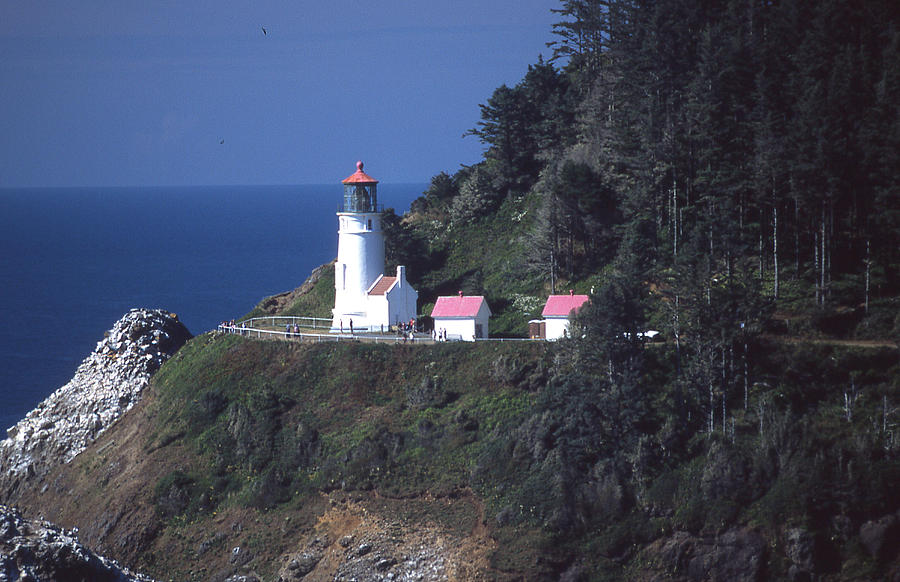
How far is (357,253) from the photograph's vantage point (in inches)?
2229

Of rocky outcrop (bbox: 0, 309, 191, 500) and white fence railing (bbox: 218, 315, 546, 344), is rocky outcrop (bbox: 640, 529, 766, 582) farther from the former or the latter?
rocky outcrop (bbox: 0, 309, 191, 500)

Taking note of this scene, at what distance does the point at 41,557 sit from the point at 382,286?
84.9 ft

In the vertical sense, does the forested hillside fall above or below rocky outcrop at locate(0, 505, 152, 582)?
above

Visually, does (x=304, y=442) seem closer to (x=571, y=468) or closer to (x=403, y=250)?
(x=571, y=468)

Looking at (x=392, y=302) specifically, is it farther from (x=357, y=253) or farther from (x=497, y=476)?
(x=497, y=476)

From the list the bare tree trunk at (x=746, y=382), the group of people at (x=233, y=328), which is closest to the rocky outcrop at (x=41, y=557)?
the group of people at (x=233, y=328)

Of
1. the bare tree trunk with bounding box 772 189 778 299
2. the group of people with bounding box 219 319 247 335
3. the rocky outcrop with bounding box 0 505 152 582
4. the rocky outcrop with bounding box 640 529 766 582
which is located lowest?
the rocky outcrop with bounding box 640 529 766 582

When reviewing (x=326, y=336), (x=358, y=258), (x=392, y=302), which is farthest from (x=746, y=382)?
(x=358, y=258)

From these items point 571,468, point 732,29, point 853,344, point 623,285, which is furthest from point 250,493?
point 732,29

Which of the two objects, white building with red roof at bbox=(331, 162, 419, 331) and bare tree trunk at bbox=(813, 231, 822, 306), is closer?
bare tree trunk at bbox=(813, 231, 822, 306)

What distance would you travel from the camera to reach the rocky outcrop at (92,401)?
185 feet

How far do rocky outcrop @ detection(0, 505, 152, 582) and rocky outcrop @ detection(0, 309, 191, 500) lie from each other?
2247 cm

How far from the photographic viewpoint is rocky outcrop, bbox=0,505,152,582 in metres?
32.1

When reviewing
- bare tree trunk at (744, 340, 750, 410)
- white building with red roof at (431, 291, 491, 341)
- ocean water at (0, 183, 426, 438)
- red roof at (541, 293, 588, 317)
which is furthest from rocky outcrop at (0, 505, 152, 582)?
ocean water at (0, 183, 426, 438)
